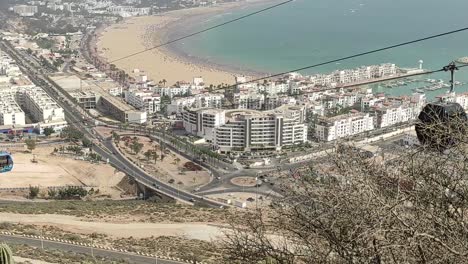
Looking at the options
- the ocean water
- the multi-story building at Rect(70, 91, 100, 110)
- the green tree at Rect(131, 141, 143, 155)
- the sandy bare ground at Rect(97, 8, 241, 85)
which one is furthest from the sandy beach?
the green tree at Rect(131, 141, 143, 155)

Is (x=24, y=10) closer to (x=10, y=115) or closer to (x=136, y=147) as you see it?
(x=10, y=115)

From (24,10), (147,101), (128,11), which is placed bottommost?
(147,101)

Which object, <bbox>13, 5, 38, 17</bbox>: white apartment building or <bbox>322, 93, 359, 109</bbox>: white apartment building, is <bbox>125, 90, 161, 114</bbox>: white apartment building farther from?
<bbox>13, 5, 38, 17</bbox>: white apartment building

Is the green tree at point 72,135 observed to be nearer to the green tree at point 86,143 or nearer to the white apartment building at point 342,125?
the green tree at point 86,143

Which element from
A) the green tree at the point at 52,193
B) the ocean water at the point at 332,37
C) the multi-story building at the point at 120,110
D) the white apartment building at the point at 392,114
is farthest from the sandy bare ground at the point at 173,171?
the ocean water at the point at 332,37

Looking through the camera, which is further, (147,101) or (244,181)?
(147,101)

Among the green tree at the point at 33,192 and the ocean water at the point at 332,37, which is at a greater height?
the ocean water at the point at 332,37

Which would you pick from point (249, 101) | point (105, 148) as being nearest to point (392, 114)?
point (249, 101)
